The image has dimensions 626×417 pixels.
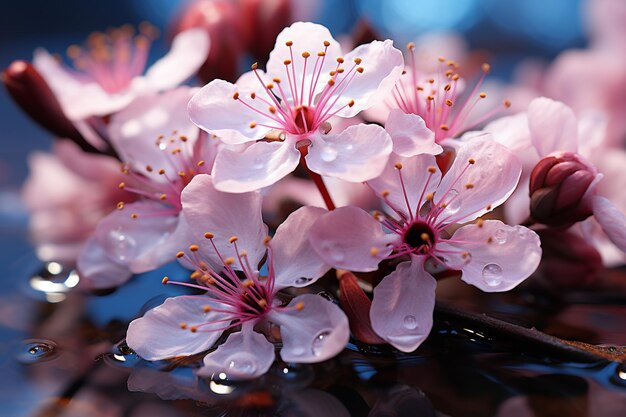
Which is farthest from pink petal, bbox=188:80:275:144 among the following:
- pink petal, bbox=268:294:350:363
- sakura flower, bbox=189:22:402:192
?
pink petal, bbox=268:294:350:363

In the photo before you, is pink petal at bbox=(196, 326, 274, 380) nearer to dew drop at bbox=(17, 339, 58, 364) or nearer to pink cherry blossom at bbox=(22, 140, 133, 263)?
dew drop at bbox=(17, 339, 58, 364)

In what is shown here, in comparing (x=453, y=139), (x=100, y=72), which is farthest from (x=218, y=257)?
(x=100, y=72)

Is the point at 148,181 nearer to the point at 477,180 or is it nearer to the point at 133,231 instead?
the point at 133,231

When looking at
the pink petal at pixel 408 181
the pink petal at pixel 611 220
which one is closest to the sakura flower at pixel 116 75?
the pink petal at pixel 408 181

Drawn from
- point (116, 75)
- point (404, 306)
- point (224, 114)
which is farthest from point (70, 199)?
point (404, 306)

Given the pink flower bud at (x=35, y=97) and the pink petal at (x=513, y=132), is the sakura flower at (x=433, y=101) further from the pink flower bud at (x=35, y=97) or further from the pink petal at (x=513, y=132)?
the pink flower bud at (x=35, y=97)

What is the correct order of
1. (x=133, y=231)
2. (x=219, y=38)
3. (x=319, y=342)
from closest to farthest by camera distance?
(x=319, y=342) < (x=133, y=231) < (x=219, y=38)
